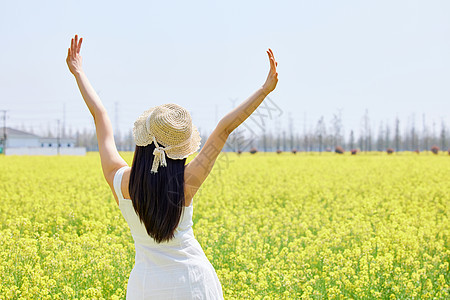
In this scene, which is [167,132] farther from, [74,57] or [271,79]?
[74,57]

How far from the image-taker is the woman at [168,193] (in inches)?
80.7

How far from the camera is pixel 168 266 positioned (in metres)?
2.13

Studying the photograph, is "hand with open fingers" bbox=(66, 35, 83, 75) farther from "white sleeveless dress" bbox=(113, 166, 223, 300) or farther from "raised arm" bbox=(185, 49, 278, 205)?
"raised arm" bbox=(185, 49, 278, 205)

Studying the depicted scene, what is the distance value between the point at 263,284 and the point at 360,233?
3.06m

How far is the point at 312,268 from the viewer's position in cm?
556

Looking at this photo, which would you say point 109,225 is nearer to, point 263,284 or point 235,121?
point 263,284

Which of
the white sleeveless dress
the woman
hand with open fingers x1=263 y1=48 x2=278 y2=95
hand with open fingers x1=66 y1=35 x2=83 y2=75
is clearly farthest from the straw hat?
hand with open fingers x1=66 y1=35 x2=83 y2=75

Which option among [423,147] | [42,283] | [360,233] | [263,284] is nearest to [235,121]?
[263,284]

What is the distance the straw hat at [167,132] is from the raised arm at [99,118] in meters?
0.26

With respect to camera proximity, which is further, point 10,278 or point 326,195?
point 326,195

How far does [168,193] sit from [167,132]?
29 cm

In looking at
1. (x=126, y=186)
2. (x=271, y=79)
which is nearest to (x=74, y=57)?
(x=126, y=186)

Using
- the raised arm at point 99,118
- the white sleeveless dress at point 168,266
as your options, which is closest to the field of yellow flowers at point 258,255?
the raised arm at point 99,118

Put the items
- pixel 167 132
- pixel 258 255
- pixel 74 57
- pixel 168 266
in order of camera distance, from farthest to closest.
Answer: pixel 258 255 < pixel 74 57 < pixel 168 266 < pixel 167 132
